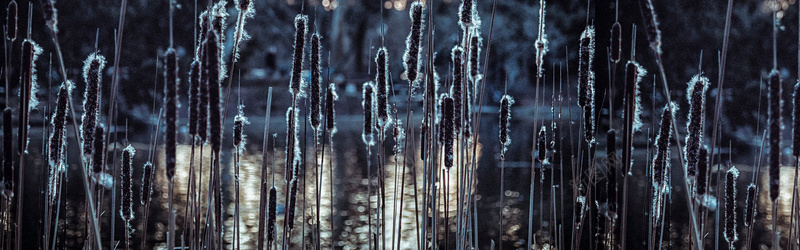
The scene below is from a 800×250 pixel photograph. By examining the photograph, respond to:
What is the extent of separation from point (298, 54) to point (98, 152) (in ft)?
0.76

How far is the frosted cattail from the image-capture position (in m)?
0.84

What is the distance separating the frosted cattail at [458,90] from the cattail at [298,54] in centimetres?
19

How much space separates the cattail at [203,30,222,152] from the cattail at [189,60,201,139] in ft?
0.08

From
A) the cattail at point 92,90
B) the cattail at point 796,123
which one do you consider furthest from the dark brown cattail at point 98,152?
the cattail at point 796,123

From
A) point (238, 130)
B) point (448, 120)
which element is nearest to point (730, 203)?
point (448, 120)

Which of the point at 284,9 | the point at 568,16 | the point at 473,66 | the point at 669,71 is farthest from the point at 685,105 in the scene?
the point at 284,9

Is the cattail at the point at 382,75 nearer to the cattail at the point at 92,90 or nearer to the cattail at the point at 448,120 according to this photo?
the cattail at the point at 448,120

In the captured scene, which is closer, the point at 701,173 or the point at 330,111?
the point at 701,173

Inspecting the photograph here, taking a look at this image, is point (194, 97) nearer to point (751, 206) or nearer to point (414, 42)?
point (414, 42)

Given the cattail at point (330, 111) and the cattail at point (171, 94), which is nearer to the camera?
the cattail at point (171, 94)

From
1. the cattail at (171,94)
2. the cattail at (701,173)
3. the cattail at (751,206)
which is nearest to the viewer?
the cattail at (171,94)

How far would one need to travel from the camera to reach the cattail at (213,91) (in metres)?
0.52

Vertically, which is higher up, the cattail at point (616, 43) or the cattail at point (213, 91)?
the cattail at point (616, 43)

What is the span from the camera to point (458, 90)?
0.85 metres
